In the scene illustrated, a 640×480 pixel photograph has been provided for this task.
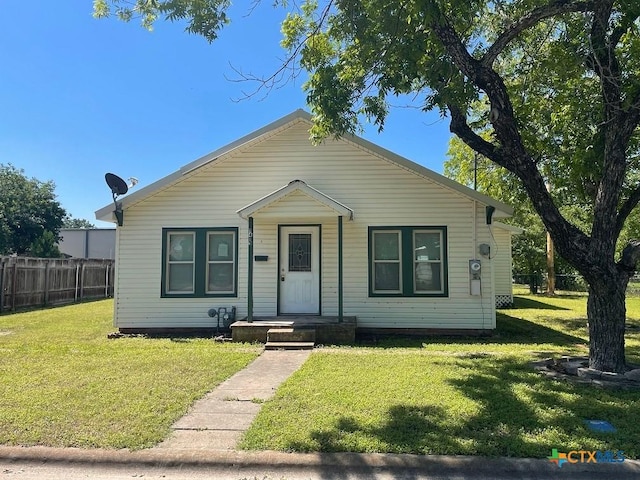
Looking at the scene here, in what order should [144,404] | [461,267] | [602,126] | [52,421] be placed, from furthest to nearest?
1. [461,267]
2. [602,126]
3. [144,404]
4. [52,421]

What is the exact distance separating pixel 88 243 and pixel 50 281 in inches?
797

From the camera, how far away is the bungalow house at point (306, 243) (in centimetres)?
1041

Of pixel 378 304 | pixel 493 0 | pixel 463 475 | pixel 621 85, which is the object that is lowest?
pixel 463 475

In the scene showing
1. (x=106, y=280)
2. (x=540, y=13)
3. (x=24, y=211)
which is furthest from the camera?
(x=24, y=211)

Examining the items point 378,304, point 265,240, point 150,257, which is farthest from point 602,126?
point 150,257

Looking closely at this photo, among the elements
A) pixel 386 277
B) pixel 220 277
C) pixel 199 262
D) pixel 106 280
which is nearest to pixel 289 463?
pixel 386 277

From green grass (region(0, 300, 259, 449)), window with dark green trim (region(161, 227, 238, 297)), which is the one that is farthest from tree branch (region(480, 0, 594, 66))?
window with dark green trim (region(161, 227, 238, 297))

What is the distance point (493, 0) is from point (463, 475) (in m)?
6.37

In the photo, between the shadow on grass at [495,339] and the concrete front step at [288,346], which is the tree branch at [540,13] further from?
the concrete front step at [288,346]

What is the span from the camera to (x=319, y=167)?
10906mm

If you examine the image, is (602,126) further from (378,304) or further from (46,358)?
(46,358)

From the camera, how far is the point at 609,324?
20.7 feet

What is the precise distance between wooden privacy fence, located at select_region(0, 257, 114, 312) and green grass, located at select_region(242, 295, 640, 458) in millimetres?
12601

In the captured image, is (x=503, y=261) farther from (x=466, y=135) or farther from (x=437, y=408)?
(x=437, y=408)
